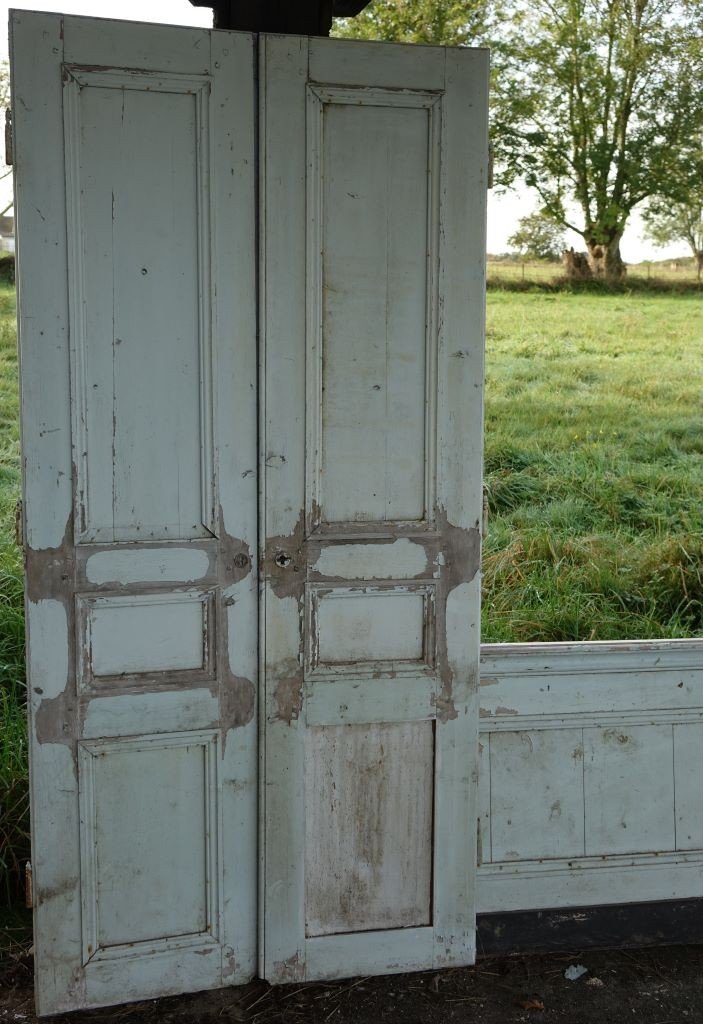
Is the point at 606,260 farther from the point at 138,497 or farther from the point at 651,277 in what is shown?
the point at 138,497

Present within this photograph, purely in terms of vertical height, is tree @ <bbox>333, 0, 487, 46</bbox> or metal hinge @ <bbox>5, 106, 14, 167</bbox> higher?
tree @ <bbox>333, 0, 487, 46</bbox>

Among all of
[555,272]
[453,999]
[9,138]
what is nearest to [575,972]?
[453,999]

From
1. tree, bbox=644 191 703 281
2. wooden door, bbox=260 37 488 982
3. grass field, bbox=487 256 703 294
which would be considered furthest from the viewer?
tree, bbox=644 191 703 281

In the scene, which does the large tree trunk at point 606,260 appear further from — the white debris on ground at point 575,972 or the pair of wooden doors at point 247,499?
the white debris on ground at point 575,972

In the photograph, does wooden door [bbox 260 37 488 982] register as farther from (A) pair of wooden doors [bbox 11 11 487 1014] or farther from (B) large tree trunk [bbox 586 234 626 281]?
(B) large tree trunk [bbox 586 234 626 281]

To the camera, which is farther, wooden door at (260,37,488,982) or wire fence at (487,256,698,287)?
wire fence at (487,256,698,287)

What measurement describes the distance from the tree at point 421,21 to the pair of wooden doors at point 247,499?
3346mm

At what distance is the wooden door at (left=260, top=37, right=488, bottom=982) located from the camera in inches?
86.9

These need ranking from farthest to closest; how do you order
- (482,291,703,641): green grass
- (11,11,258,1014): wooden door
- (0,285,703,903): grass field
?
1. (482,291,703,641): green grass
2. (0,285,703,903): grass field
3. (11,11,258,1014): wooden door

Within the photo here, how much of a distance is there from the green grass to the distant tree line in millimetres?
474

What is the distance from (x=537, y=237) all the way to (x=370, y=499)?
342 centimetres

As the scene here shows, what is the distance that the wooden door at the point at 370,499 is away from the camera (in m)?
2.21

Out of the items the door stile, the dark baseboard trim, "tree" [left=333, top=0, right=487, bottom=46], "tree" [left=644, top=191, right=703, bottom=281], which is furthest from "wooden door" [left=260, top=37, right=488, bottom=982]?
"tree" [left=644, top=191, right=703, bottom=281]

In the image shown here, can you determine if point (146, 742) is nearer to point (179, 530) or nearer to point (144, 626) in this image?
point (144, 626)
